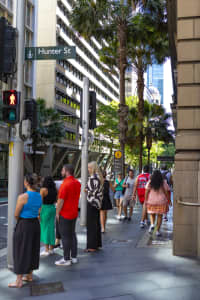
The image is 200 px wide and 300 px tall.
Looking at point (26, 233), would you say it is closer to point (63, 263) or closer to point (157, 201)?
point (63, 263)

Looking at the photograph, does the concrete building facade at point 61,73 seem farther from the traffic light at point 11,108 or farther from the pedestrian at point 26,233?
the pedestrian at point 26,233

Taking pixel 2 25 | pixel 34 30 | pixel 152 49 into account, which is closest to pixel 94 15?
pixel 152 49

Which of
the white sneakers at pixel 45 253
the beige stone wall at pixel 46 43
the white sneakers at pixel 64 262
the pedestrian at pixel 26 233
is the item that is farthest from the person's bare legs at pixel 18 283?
the beige stone wall at pixel 46 43

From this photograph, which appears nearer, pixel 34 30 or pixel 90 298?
pixel 90 298

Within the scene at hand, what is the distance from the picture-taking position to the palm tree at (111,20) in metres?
20.6

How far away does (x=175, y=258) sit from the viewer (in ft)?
25.8

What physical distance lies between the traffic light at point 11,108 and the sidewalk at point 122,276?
2528 mm

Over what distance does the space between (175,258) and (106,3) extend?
1552cm

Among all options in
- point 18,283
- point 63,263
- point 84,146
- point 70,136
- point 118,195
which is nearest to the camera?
point 18,283

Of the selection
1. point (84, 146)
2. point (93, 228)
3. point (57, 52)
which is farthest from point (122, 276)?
point (84, 146)

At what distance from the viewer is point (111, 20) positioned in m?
21.4

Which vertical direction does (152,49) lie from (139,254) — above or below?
above

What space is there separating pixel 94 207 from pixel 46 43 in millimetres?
48533

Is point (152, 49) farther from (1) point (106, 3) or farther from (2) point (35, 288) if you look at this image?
(2) point (35, 288)
